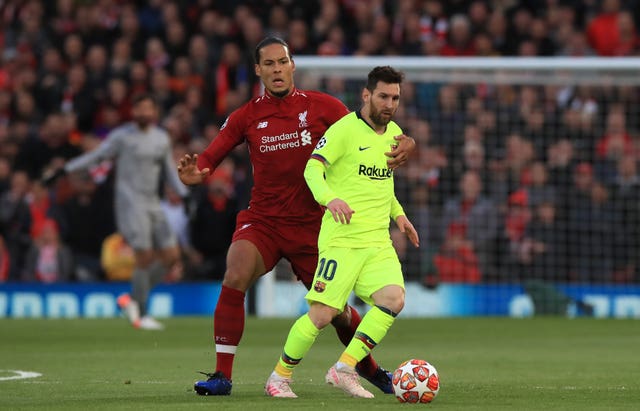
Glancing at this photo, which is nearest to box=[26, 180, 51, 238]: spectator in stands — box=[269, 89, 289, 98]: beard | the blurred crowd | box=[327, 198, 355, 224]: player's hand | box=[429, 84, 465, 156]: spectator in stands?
the blurred crowd

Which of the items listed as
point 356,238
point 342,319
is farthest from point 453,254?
point 356,238

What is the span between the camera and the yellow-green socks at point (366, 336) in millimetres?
8258

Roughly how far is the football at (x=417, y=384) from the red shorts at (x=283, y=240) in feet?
4.07

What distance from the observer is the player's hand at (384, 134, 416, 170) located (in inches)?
334

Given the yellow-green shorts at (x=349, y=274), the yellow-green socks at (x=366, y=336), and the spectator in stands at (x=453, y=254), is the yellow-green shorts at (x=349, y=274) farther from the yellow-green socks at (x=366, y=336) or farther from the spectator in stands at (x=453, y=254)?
the spectator in stands at (x=453, y=254)

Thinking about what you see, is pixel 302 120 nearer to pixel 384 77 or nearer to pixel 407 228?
pixel 384 77

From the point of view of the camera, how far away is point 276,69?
8.88 metres

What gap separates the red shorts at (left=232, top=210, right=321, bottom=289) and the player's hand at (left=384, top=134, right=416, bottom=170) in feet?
2.53

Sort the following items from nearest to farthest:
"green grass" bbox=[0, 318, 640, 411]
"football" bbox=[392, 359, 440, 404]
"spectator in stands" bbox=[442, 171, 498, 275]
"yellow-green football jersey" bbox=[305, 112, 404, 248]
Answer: "football" bbox=[392, 359, 440, 404] < "green grass" bbox=[0, 318, 640, 411] < "yellow-green football jersey" bbox=[305, 112, 404, 248] < "spectator in stands" bbox=[442, 171, 498, 275]

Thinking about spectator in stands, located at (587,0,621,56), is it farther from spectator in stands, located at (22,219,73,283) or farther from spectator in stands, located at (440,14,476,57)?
spectator in stands, located at (22,219,73,283)

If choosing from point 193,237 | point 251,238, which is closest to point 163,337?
point 193,237

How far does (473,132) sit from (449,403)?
Result: 1149 cm

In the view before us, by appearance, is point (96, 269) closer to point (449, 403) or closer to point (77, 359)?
point (77, 359)

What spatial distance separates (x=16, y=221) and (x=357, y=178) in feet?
39.0
